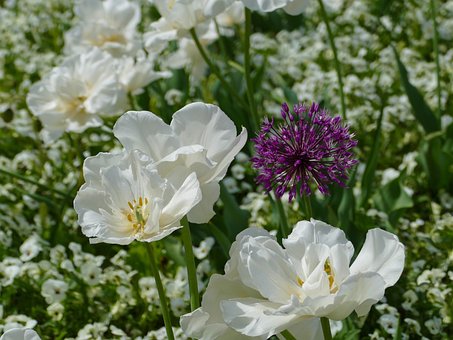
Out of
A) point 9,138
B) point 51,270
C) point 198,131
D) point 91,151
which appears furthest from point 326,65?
point 198,131

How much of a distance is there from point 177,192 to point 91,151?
197 centimetres

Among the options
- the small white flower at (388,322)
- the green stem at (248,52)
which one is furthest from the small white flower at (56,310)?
the small white flower at (388,322)

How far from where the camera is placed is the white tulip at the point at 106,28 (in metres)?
2.59

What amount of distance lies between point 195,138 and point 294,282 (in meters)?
0.29

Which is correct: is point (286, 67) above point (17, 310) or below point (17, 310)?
above

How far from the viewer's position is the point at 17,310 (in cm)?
215

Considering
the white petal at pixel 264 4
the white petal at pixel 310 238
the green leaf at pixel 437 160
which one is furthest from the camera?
the green leaf at pixel 437 160

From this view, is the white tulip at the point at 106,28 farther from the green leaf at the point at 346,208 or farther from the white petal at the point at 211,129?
the white petal at the point at 211,129

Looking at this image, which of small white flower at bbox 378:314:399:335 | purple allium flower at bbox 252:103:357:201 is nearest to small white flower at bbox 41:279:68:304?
small white flower at bbox 378:314:399:335

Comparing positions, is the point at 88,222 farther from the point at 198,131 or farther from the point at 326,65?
the point at 326,65

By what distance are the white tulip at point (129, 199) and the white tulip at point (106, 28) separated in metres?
1.46

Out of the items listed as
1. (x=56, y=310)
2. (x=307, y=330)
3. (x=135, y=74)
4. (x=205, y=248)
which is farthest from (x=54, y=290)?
(x=307, y=330)

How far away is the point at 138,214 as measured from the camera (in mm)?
1140

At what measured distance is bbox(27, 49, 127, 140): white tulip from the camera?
2234 mm
